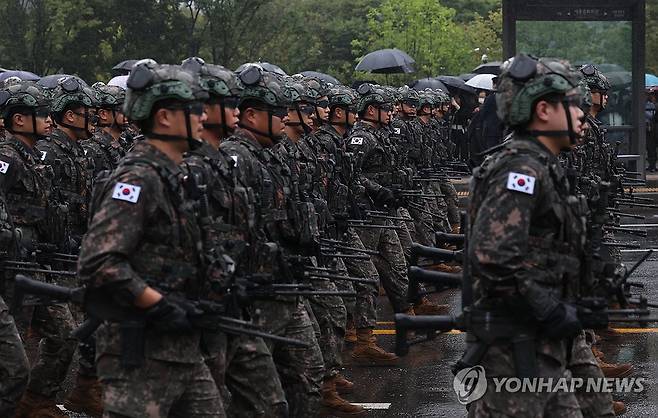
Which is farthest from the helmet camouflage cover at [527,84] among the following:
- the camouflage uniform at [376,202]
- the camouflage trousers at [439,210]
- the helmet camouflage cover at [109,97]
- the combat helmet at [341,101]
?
the camouflage trousers at [439,210]

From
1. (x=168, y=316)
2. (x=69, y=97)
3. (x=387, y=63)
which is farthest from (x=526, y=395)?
(x=387, y=63)

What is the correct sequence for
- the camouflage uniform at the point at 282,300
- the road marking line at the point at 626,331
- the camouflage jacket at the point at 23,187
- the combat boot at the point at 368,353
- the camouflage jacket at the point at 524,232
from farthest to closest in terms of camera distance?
the road marking line at the point at 626,331
the combat boot at the point at 368,353
the camouflage jacket at the point at 23,187
the camouflage uniform at the point at 282,300
the camouflage jacket at the point at 524,232

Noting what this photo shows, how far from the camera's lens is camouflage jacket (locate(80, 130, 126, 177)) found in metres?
12.3

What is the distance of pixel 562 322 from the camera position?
5.71 m

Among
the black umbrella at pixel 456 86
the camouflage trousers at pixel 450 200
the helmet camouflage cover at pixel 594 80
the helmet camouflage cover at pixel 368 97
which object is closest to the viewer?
the helmet camouflage cover at pixel 594 80

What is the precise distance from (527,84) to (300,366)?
2.68 meters

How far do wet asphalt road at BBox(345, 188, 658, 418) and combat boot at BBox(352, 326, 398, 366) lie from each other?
0.11 metres

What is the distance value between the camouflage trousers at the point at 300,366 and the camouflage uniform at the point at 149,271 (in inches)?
74.7

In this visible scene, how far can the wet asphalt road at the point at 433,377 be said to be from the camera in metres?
9.41

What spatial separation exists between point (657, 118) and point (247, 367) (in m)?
25.0

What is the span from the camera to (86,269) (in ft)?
18.9

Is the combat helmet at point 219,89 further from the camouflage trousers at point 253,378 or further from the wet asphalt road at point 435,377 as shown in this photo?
the wet asphalt road at point 435,377

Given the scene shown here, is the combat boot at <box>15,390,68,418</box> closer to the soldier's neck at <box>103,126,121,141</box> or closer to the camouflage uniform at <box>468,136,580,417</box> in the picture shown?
the camouflage uniform at <box>468,136,580,417</box>

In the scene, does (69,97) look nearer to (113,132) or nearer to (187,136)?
(113,132)
